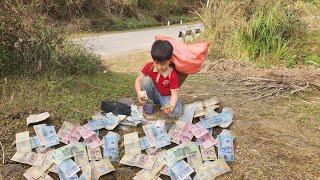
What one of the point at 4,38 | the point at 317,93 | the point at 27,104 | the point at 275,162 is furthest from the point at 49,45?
the point at 317,93

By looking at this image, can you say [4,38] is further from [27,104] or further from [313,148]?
[313,148]

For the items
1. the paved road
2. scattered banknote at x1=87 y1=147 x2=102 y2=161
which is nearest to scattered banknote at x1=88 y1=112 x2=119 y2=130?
scattered banknote at x1=87 y1=147 x2=102 y2=161

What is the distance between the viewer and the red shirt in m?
4.07

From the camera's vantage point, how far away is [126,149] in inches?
146

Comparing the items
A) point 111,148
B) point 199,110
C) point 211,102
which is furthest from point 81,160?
point 211,102

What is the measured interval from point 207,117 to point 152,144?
65cm

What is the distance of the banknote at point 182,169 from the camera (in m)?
3.50

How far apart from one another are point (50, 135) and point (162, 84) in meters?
1.08

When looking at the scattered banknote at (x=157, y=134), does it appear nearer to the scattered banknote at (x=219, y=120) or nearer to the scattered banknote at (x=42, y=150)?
the scattered banknote at (x=219, y=120)

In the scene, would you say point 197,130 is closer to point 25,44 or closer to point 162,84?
point 162,84

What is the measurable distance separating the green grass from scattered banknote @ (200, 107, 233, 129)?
0.98 m

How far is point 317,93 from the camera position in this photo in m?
5.46

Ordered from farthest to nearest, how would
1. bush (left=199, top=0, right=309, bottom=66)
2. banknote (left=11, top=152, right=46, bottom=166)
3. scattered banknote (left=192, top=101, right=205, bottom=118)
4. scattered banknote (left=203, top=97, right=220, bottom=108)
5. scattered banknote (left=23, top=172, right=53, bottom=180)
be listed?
bush (left=199, top=0, right=309, bottom=66), scattered banknote (left=203, top=97, right=220, bottom=108), scattered banknote (left=192, top=101, right=205, bottom=118), banknote (left=11, top=152, right=46, bottom=166), scattered banknote (left=23, top=172, right=53, bottom=180)

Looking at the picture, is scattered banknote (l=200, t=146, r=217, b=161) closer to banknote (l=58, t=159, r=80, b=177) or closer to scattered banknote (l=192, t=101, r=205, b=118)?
scattered banknote (l=192, t=101, r=205, b=118)
